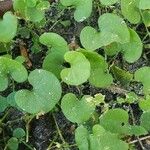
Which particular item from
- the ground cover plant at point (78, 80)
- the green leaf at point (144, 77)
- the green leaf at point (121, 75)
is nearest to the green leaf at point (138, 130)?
the ground cover plant at point (78, 80)

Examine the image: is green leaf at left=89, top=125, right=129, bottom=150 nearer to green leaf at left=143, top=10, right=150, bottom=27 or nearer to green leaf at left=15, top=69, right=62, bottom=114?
green leaf at left=15, top=69, right=62, bottom=114

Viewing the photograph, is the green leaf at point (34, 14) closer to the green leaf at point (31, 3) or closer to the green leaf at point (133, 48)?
the green leaf at point (31, 3)

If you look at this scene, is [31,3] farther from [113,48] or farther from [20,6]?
[113,48]

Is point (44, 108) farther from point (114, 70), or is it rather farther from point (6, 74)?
point (114, 70)

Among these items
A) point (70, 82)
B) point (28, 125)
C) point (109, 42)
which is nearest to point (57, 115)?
point (28, 125)

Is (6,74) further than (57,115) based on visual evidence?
No

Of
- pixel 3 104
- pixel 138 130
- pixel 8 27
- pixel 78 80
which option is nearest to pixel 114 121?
pixel 138 130
